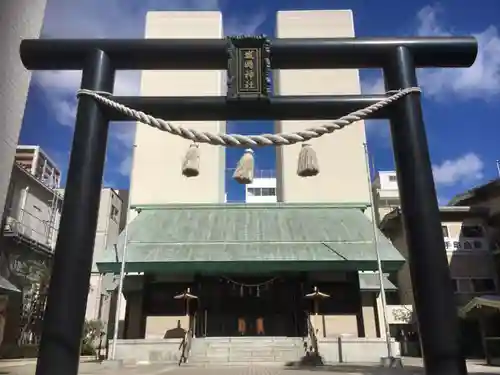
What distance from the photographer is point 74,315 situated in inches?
142

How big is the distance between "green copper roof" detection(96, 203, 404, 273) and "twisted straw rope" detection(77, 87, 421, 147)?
16.3 metres

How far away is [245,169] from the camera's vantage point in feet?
19.5

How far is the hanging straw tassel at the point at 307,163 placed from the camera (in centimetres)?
641

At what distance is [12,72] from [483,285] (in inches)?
1169

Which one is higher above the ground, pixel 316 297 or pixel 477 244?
pixel 477 244

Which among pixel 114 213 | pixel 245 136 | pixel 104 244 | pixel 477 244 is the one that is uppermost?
pixel 114 213

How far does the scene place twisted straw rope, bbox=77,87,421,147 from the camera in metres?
4.16

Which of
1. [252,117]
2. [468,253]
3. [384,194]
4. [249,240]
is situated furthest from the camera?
[384,194]

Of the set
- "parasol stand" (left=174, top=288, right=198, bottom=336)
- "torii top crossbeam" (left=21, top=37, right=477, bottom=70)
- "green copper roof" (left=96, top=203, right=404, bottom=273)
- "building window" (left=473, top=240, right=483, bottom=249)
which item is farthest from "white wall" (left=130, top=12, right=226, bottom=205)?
"torii top crossbeam" (left=21, top=37, right=477, bottom=70)

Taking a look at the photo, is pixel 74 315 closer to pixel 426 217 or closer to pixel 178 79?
pixel 426 217

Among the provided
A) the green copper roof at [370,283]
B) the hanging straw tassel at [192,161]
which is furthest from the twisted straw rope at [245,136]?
the green copper roof at [370,283]

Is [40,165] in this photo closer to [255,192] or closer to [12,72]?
[12,72]

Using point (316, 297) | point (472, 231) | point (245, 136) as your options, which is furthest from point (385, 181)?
point (245, 136)

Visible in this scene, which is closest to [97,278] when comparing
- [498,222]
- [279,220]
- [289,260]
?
[279,220]
